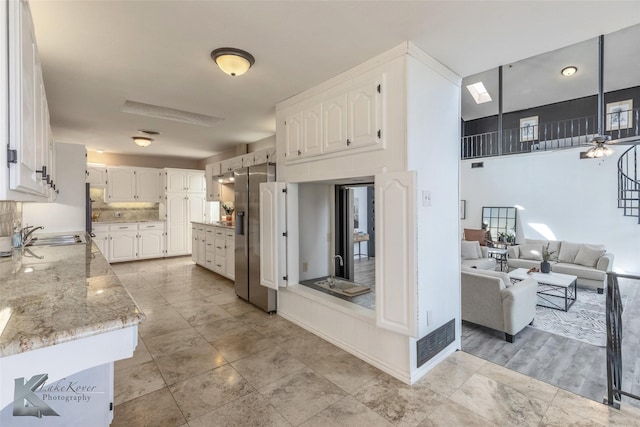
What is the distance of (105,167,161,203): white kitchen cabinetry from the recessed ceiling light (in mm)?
8113

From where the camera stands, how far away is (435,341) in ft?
8.50

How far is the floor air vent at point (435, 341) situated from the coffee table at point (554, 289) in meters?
2.70

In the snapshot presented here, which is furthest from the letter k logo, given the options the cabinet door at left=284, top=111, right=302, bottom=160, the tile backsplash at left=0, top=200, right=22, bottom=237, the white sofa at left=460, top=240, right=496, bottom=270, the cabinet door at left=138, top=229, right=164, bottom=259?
the white sofa at left=460, top=240, right=496, bottom=270

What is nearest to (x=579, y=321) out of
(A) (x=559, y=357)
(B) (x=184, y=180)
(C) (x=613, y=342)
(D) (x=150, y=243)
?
(A) (x=559, y=357)

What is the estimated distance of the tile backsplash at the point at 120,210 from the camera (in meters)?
7.17

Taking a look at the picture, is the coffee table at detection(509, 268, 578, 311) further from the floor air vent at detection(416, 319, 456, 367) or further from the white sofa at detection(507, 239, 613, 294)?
the floor air vent at detection(416, 319, 456, 367)

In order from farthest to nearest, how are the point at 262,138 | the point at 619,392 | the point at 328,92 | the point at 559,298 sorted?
the point at 262,138, the point at 559,298, the point at 328,92, the point at 619,392

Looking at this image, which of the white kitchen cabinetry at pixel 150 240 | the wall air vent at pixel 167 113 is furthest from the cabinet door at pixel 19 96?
the white kitchen cabinetry at pixel 150 240

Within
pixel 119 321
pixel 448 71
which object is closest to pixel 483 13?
pixel 448 71

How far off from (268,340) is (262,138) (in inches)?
151

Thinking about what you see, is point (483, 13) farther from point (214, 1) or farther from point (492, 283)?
point (492, 283)

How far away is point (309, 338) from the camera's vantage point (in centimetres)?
314

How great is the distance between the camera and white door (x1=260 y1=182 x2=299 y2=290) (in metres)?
3.53

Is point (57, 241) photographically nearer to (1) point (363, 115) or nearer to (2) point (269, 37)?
(2) point (269, 37)
